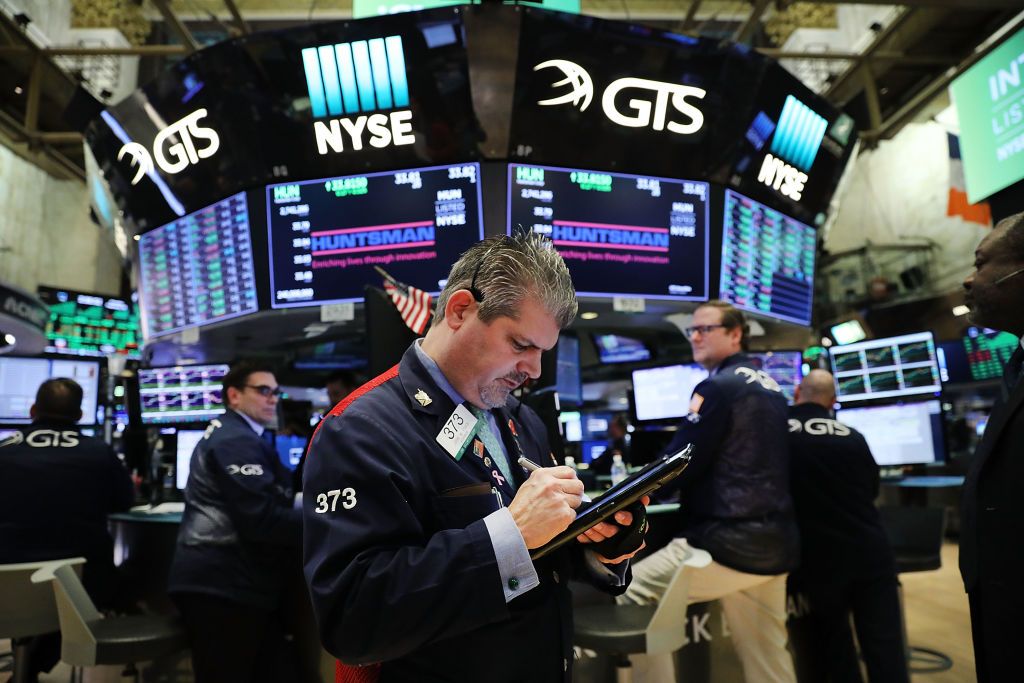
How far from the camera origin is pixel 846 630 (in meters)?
3.40

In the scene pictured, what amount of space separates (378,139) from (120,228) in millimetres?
2289

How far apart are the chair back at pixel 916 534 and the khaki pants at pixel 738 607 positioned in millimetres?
1405

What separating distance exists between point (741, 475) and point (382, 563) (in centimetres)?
219

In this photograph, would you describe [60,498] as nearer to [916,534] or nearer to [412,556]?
[412,556]

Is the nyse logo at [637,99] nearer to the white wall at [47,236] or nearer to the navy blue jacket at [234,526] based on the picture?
the navy blue jacket at [234,526]

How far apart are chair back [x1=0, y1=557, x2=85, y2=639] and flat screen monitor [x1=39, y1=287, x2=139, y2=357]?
7.71 meters

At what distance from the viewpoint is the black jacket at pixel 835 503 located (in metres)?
3.34

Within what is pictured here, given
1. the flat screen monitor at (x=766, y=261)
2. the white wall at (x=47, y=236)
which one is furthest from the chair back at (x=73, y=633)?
the white wall at (x=47, y=236)

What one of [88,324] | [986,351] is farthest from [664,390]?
[88,324]

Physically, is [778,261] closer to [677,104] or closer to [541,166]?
[677,104]

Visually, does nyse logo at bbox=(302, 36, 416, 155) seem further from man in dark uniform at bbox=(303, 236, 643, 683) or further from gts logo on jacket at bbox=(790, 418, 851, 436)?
man in dark uniform at bbox=(303, 236, 643, 683)

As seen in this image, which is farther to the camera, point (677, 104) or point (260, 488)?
point (677, 104)

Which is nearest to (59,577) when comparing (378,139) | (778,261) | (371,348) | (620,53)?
(371,348)

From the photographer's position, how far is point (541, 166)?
4156mm
